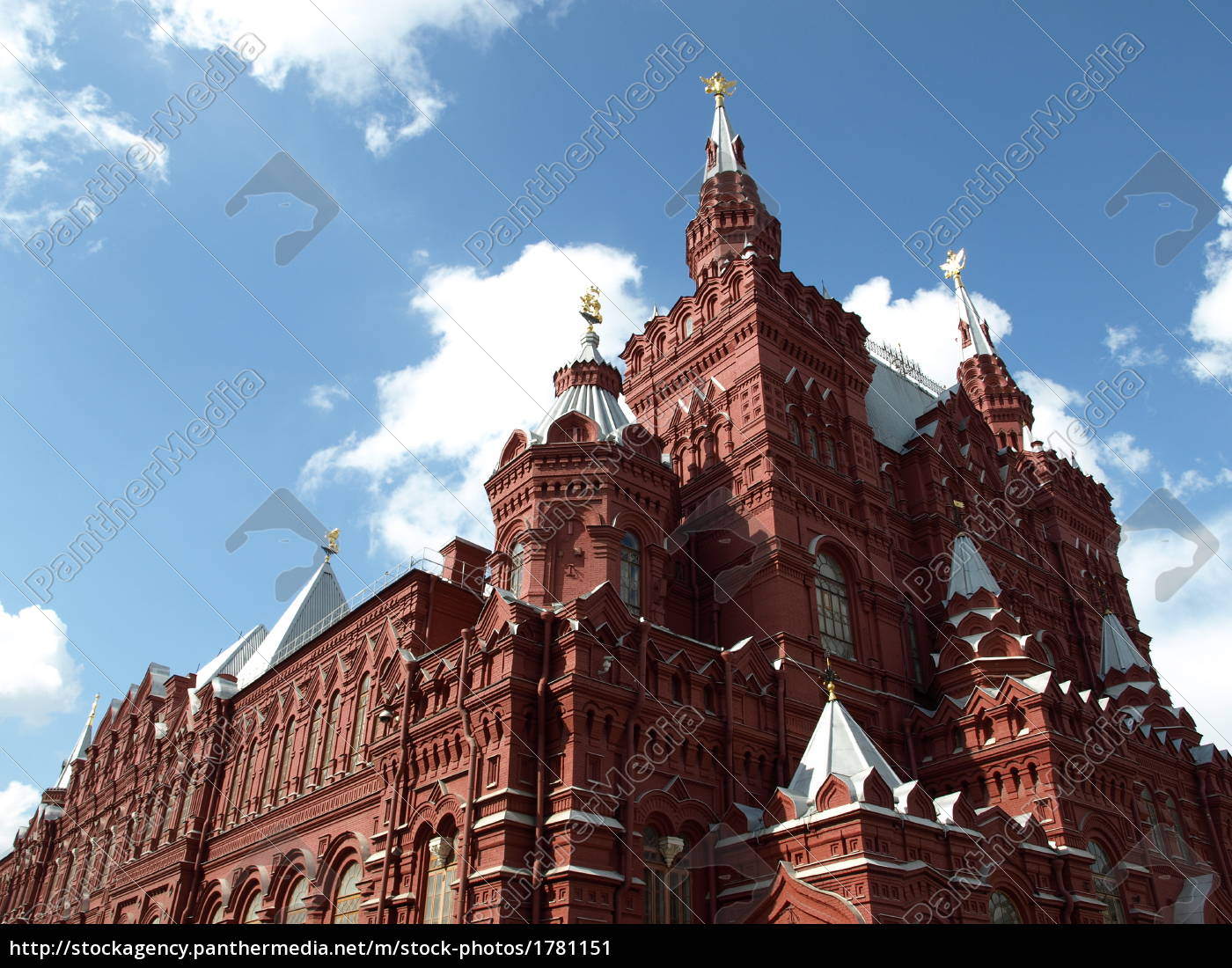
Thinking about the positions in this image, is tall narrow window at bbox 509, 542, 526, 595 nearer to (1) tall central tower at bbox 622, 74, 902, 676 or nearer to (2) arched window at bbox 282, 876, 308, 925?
(1) tall central tower at bbox 622, 74, 902, 676

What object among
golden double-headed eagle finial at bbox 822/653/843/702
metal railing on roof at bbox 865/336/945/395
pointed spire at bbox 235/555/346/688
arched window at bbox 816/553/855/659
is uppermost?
metal railing on roof at bbox 865/336/945/395

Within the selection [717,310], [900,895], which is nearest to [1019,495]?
[717,310]

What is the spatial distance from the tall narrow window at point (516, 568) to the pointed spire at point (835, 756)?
788 cm

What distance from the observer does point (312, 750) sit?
89.8ft

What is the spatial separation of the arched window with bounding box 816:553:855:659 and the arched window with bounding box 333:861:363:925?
1249 centimetres

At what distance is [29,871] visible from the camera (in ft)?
156

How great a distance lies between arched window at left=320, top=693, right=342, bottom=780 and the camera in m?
25.8

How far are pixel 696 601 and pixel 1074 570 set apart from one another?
17.8 meters

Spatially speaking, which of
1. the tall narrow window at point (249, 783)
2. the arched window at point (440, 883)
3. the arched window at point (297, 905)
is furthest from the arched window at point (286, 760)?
the arched window at point (440, 883)

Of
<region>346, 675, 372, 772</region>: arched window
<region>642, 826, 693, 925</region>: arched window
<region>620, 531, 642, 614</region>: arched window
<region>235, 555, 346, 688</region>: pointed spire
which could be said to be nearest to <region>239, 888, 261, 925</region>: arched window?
<region>346, 675, 372, 772</region>: arched window

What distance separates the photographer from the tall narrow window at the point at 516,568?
24000mm

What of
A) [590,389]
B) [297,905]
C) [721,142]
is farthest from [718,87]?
[297,905]

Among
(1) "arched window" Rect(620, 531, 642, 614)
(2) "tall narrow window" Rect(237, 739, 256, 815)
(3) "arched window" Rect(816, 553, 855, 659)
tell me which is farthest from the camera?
(2) "tall narrow window" Rect(237, 739, 256, 815)

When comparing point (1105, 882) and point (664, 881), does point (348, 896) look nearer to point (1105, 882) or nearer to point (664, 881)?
point (664, 881)
